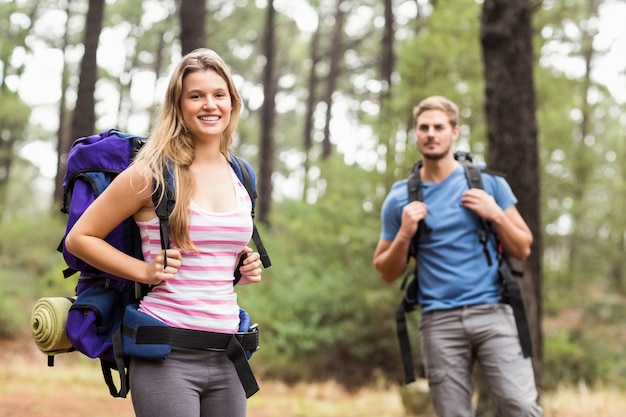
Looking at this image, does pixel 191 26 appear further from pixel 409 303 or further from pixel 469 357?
pixel 469 357

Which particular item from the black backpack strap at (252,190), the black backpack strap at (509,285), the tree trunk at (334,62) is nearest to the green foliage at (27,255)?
the tree trunk at (334,62)

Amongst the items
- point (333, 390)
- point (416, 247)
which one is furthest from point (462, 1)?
point (416, 247)

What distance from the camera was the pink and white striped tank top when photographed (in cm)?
274

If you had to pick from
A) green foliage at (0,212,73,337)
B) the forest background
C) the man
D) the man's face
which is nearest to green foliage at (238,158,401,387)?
the forest background

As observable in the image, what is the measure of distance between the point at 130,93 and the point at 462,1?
22070mm

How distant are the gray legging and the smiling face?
0.85 meters

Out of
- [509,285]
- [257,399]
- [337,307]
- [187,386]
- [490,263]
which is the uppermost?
[490,263]

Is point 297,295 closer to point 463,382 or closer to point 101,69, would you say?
point 463,382

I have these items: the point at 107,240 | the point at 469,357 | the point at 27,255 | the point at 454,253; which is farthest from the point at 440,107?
the point at 27,255

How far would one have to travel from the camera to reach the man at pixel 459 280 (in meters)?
4.46

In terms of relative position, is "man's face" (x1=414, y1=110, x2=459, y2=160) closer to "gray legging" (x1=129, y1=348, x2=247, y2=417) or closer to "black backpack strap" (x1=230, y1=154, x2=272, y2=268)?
"black backpack strap" (x1=230, y1=154, x2=272, y2=268)

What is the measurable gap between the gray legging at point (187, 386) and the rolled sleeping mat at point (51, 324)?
31 centimetres

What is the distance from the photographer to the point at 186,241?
271 cm

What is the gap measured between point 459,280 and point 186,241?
7.46 ft
